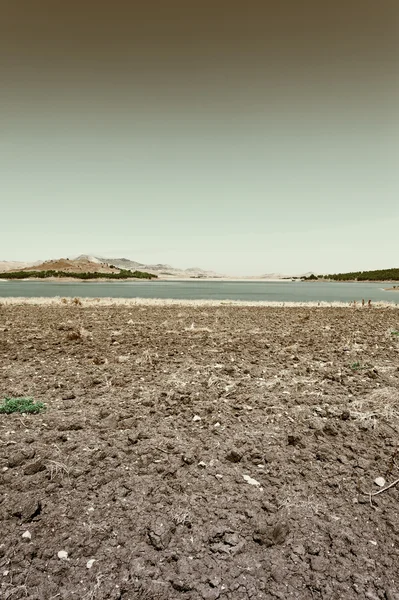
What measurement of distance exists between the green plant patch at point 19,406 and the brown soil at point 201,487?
252mm

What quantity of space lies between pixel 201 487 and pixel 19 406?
13.8 ft

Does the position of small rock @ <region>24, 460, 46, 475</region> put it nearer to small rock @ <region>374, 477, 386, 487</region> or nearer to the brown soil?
the brown soil

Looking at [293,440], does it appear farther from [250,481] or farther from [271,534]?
[271,534]

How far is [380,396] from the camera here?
7.66 meters

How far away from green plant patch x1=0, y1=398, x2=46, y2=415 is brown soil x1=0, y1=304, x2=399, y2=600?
0.25 meters

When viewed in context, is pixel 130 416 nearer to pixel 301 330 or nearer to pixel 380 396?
pixel 380 396

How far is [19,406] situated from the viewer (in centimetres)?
680

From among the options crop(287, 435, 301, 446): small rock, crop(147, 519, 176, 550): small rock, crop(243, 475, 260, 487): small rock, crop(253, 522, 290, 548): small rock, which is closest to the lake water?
crop(287, 435, 301, 446): small rock

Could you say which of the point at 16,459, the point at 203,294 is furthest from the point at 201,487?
the point at 203,294

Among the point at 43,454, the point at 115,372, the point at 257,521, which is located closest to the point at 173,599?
the point at 257,521

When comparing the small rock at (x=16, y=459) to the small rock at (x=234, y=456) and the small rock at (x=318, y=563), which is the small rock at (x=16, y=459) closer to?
the small rock at (x=234, y=456)

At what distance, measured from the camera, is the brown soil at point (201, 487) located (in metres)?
3.36

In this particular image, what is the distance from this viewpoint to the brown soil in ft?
11.0

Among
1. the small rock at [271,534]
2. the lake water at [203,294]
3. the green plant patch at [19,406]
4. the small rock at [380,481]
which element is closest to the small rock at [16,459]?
the green plant patch at [19,406]
